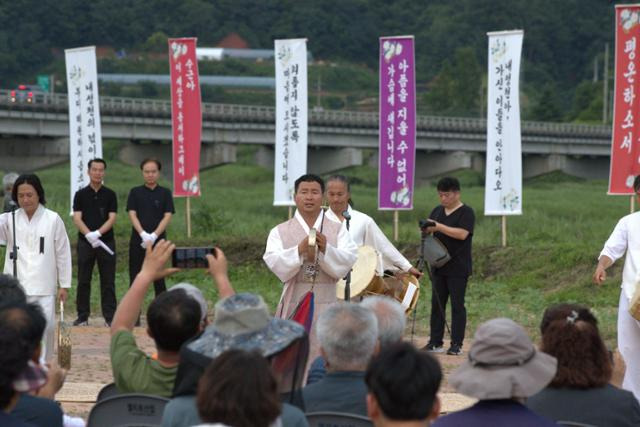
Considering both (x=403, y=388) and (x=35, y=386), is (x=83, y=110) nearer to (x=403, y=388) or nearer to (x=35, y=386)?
(x=35, y=386)

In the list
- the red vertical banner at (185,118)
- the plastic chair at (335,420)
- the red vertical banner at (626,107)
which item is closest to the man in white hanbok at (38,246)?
the plastic chair at (335,420)

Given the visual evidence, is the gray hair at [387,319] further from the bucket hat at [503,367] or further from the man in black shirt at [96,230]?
the man in black shirt at [96,230]

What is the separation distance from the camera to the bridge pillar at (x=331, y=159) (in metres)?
50.2

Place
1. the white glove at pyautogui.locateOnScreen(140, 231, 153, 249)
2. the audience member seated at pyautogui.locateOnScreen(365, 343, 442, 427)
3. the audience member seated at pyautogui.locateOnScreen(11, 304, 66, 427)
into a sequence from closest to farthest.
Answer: the audience member seated at pyautogui.locateOnScreen(365, 343, 442, 427) < the audience member seated at pyautogui.locateOnScreen(11, 304, 66, 427) < the white glove at pyautogui.locateOnScreen(140, 231, 153, 249)

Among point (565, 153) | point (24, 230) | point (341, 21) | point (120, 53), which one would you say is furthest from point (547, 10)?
point (24, 230)

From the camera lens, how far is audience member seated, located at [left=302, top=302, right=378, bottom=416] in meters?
5.18

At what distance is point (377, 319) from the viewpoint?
548 centimetres

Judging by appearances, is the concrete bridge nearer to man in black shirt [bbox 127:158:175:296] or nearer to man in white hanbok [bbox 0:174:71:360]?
man in black shirt [bbox 127:158:175:296]

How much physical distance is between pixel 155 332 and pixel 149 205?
8404mm

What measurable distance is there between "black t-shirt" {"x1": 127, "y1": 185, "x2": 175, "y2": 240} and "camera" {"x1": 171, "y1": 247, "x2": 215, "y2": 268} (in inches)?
305

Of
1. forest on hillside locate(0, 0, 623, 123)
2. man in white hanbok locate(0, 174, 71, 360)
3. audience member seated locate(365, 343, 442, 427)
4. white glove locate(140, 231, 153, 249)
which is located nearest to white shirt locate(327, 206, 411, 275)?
man in white hanbok locate(0, 174, 71, 360)

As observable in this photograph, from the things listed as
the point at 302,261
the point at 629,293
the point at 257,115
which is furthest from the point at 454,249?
the point at 257,115

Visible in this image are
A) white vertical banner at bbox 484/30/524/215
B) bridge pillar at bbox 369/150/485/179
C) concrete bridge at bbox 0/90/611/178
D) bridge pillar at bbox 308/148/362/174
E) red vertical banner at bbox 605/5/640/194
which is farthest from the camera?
bridge pillar at bbox 369/150/485/179

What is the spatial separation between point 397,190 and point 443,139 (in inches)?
1433
